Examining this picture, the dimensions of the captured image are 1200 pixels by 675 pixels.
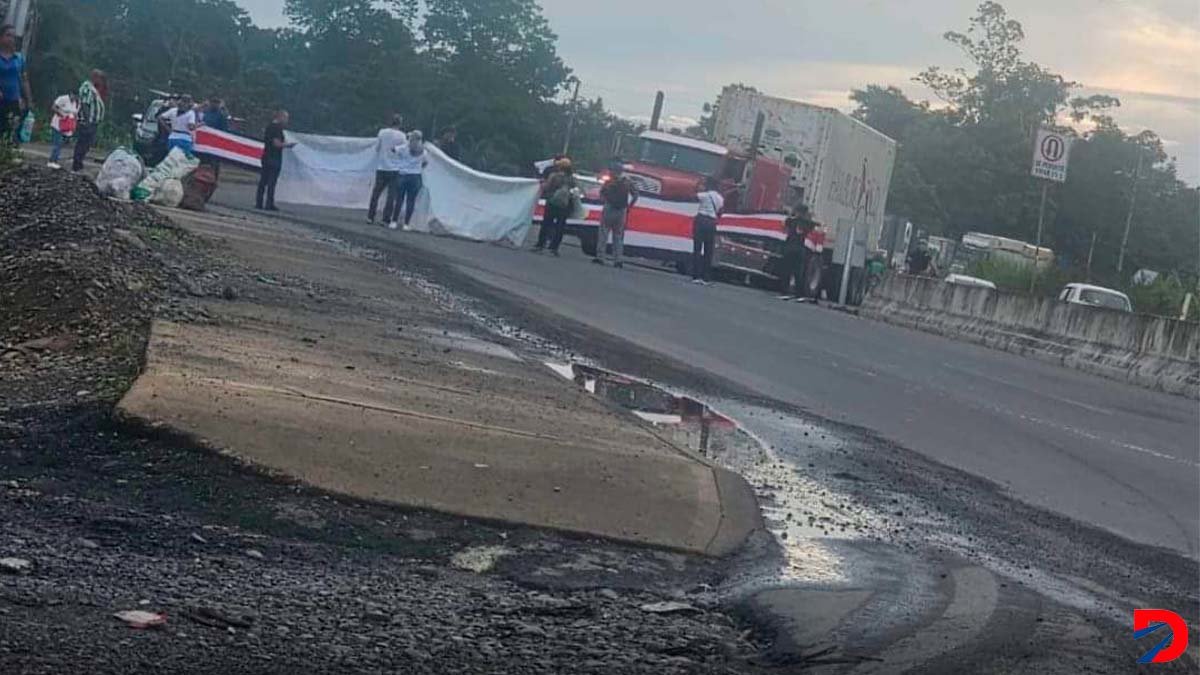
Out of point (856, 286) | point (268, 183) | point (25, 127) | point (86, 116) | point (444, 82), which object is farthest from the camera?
point (444, 82)

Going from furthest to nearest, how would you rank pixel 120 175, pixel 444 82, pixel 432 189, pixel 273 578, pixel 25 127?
pixel 444 82, pixel 432 189, pixel 25 127, pixel 120 175, pixel 273 578

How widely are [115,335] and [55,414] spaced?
2.17m

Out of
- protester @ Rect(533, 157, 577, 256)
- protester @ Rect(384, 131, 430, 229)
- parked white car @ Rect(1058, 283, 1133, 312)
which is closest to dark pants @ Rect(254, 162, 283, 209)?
protester @ Rect(384, 131, 430, 229)

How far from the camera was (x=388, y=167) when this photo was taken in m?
28.0

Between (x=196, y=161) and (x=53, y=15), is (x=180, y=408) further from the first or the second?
(x=53, y=15)

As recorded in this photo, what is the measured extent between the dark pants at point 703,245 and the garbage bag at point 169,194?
10754 mm

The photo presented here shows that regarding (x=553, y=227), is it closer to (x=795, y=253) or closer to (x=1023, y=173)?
(x=795, y=253)

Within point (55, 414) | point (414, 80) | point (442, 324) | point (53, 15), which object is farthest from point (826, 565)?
point (414, 80)

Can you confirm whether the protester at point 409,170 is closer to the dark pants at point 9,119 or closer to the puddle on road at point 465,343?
the dark pants at point 9,119

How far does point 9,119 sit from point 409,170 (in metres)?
9.65

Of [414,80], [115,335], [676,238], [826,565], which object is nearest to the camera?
[826,565]

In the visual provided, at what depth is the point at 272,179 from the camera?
26906mm

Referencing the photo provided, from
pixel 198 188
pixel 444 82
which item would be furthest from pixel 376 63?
pixel 198 188

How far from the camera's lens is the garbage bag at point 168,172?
20906mm
